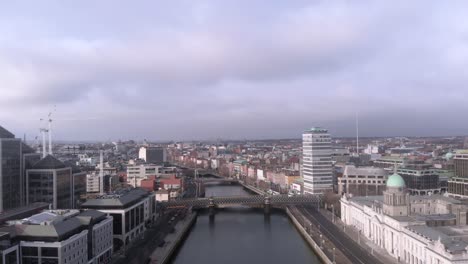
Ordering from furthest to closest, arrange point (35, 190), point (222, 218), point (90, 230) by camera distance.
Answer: point (222, 218)
point (35, 190)
point (90, 230)

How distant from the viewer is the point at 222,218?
65.4 meters

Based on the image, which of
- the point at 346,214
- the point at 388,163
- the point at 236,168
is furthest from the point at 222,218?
the point at 236,168

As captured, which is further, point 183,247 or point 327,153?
point 327,153

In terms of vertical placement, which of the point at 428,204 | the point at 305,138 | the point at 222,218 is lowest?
the point at 222,218

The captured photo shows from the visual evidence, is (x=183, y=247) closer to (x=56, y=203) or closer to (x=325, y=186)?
(x=56, y=203)

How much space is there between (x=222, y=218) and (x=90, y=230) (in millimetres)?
31251

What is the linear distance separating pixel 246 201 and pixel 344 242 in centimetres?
2757

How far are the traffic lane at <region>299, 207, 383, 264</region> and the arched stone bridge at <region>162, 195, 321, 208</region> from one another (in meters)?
9.65

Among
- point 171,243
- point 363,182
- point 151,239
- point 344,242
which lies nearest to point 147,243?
point 151,239

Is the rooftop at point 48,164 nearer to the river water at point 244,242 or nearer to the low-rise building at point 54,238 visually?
the river water at point 244,242


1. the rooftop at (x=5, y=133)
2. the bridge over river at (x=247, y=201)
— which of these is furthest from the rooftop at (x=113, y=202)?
the bridge over river at (x=247, y=201)

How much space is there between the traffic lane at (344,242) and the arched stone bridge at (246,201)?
31.7 ft

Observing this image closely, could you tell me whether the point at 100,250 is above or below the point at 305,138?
below

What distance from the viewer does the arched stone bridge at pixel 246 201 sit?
69688 millimetres
